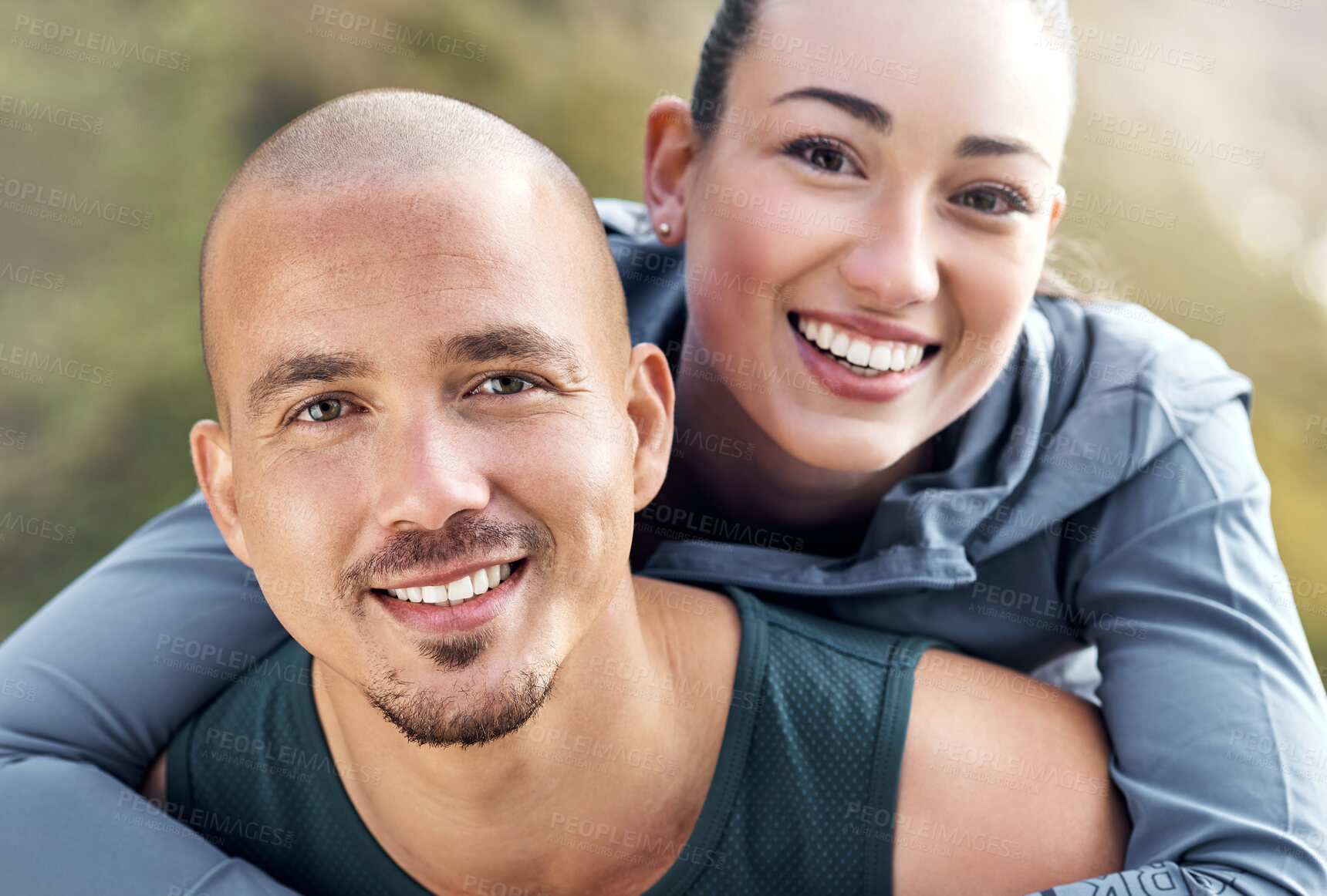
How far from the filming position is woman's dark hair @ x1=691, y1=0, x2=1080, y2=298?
1.51 metres

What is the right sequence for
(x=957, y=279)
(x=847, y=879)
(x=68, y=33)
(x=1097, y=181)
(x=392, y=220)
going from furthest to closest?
(x=1097, y=181) → (x=68, y=33) → (x=957, y=279) → (x=847, y=879) → (x=392, y=220)

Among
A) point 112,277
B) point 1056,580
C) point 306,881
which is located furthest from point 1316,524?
point 112,277

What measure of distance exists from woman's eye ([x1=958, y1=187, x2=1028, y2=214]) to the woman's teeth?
18 cm

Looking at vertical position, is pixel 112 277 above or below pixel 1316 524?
above

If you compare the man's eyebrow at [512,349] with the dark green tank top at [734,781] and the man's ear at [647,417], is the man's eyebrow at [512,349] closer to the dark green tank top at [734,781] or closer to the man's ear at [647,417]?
the man's ear at [647,417]

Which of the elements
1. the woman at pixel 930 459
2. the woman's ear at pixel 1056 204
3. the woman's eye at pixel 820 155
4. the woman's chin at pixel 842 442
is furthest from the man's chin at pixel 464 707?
the woman's ear at pixel 1056 204

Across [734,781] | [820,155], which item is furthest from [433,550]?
[820,155]

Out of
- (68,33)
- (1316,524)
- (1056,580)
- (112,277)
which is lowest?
(1316,524)

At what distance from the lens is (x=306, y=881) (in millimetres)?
1417

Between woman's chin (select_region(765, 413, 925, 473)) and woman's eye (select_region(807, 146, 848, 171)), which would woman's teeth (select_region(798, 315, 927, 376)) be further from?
woman's eye (select_region(807, 146, 848, 171))

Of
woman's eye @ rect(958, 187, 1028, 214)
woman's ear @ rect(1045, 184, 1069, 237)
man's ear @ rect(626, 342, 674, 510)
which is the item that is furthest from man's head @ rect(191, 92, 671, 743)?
woman's ear @ rect(1045, 184, 1069, 237)

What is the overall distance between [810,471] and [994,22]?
0.63 m

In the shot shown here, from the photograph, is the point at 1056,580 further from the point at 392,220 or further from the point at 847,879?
the point at 392,220

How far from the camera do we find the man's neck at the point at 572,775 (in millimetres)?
1284
